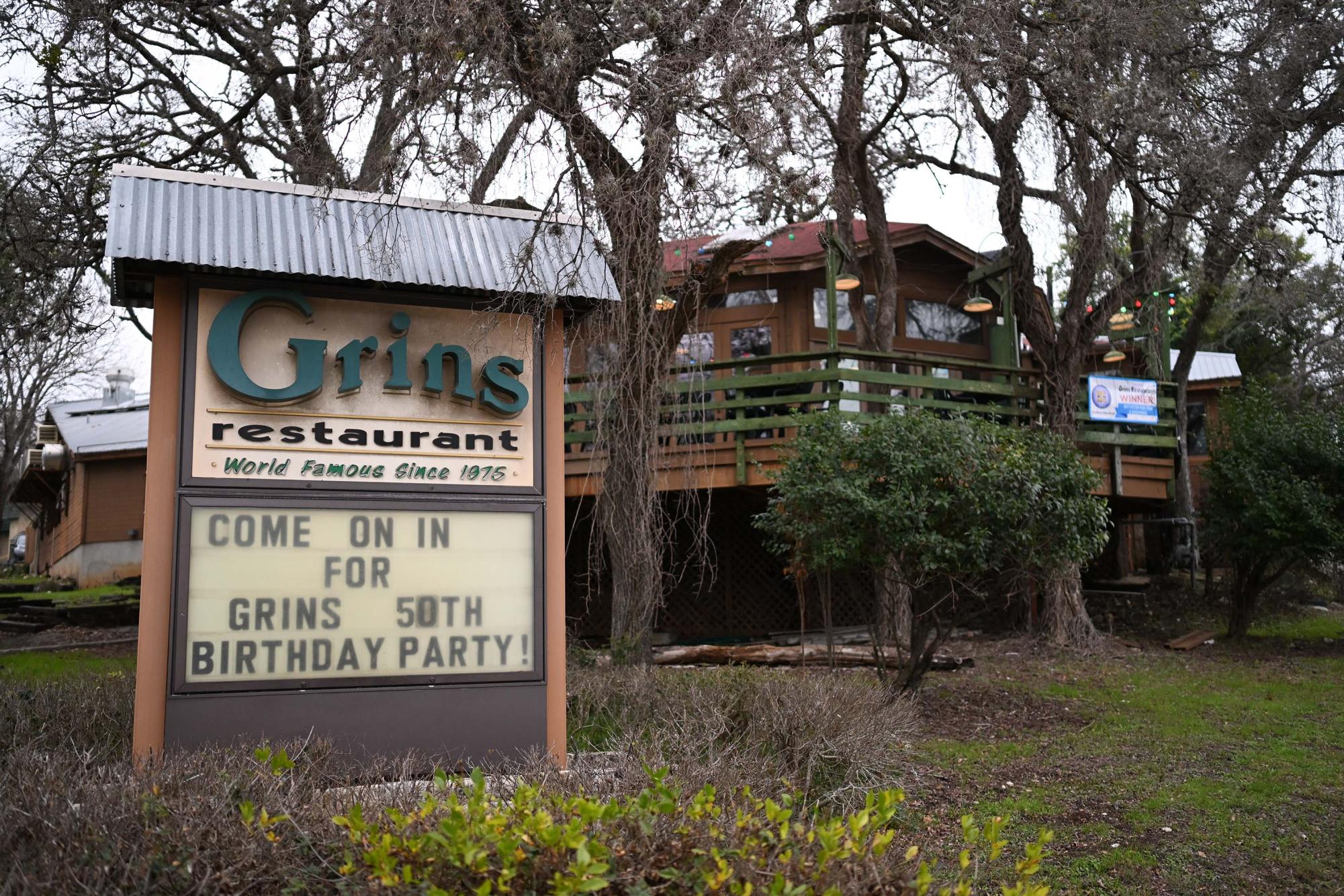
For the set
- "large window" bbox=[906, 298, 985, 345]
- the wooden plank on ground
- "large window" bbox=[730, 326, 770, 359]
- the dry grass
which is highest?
"large window" bbox=[906, 298, 985, 345]

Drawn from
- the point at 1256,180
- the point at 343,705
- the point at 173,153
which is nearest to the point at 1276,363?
the point at 1256,180

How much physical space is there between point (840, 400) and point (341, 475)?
9455 millimetres

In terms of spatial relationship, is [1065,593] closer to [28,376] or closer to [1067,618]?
[1067,618]

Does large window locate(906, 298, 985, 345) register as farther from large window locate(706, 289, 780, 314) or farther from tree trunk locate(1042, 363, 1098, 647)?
tree trunk locate(1042, 363, 1098, 647)

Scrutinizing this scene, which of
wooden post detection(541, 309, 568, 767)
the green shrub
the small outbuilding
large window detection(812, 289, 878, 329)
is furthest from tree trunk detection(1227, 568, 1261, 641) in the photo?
the small outbuilding

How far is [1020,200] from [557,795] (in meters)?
13.9

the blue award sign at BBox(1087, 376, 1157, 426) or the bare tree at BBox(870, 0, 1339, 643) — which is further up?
the bare tree at BBox(870, 0, 1339, 643)

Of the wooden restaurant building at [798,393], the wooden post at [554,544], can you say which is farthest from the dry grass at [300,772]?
the wooden restaurant building at [798,393]

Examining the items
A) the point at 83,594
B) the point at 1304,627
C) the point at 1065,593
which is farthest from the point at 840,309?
the point at 83,594

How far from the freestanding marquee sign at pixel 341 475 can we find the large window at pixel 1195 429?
23410 millimetres

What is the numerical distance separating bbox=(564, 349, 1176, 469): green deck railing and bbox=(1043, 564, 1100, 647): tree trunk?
2181mm

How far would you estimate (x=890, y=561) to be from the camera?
10.8m

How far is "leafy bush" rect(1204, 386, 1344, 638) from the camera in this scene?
46.9 ft

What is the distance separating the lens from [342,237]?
6.56 metres
